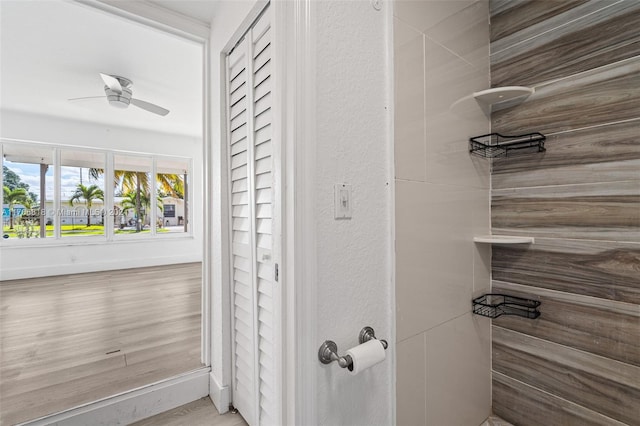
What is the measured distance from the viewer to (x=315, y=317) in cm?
88

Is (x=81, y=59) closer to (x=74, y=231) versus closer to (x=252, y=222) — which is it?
(x=252, y=222)

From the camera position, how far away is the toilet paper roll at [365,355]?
84 cm

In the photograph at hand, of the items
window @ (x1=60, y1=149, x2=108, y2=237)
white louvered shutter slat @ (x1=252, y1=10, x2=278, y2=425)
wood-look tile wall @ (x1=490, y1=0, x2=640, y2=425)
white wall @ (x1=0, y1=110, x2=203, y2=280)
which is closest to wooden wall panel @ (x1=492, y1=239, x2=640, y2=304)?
wood-look tile wall @ (x1=490, y1=0, x2=640, y2=425)

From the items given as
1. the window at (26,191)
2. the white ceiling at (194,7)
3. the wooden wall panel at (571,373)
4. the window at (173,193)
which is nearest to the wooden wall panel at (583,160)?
the wooden wall panel at (571,373)

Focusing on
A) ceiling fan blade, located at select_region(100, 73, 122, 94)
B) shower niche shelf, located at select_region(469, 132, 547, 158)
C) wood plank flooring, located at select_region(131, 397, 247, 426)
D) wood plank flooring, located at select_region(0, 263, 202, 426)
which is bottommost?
wood plank flooring, located at select_region(131, 397, 247, 426)

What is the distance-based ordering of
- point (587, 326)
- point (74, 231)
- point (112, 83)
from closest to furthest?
point (587, 326) < point (112, 83) < point (74, 231)

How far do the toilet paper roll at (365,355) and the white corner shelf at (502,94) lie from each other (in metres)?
1.19

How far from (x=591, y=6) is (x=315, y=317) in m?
1.66

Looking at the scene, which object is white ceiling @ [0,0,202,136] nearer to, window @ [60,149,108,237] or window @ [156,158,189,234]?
window @ [60,149,108,237]

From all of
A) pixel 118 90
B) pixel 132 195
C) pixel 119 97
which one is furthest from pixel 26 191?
pixel 118 90

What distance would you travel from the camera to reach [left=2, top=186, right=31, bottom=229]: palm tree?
4.70 metres

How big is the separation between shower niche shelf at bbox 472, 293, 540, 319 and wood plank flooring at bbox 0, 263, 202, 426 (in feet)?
5.97

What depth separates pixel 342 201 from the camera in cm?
95

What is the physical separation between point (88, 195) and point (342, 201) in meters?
6.07
